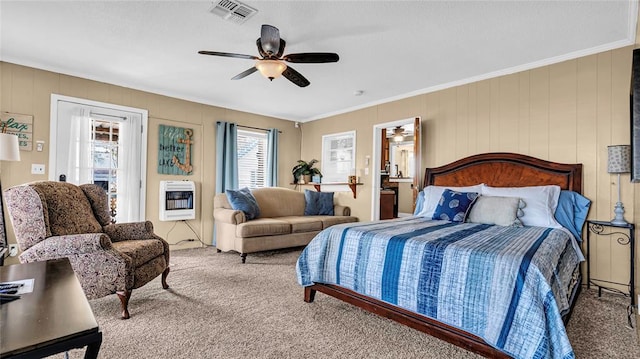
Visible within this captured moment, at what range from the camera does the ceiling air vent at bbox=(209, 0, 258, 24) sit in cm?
250

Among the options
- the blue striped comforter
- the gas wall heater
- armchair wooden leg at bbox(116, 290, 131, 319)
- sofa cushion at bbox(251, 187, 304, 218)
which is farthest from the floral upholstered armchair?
sofa cushion at bbox(251, 187, 304, 218)

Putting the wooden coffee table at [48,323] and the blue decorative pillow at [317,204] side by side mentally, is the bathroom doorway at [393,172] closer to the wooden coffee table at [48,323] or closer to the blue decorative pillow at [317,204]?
the blue decorative pillow at [317,204]

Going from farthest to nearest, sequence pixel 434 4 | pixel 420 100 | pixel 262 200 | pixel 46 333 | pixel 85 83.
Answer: pixel 262 200
pixel 420 100
pixel 85 83
pixel 434 4
pixel 46 333

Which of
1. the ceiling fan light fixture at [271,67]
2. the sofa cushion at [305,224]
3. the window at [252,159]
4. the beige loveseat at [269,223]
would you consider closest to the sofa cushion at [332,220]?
the beige loveseat at [269,223]

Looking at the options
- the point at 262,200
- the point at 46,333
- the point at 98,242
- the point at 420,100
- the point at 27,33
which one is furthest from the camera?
the point at 262,200

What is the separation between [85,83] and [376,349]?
15.7 feet

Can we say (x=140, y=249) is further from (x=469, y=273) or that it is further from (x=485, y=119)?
(x=485, y=119)

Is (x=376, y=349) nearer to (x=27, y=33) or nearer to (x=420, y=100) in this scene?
(x=420, y=100)

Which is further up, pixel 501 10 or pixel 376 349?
pixel 501 10

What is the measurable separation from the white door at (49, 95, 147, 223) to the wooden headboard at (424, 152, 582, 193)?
14.0 feet

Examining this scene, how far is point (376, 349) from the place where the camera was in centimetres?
198

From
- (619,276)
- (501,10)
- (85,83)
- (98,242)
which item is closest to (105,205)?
(98,242)

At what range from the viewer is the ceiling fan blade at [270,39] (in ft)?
8.26

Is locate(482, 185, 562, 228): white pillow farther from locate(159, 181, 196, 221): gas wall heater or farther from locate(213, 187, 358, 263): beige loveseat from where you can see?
locate(159, 181, 196, 221): gas wall heater
